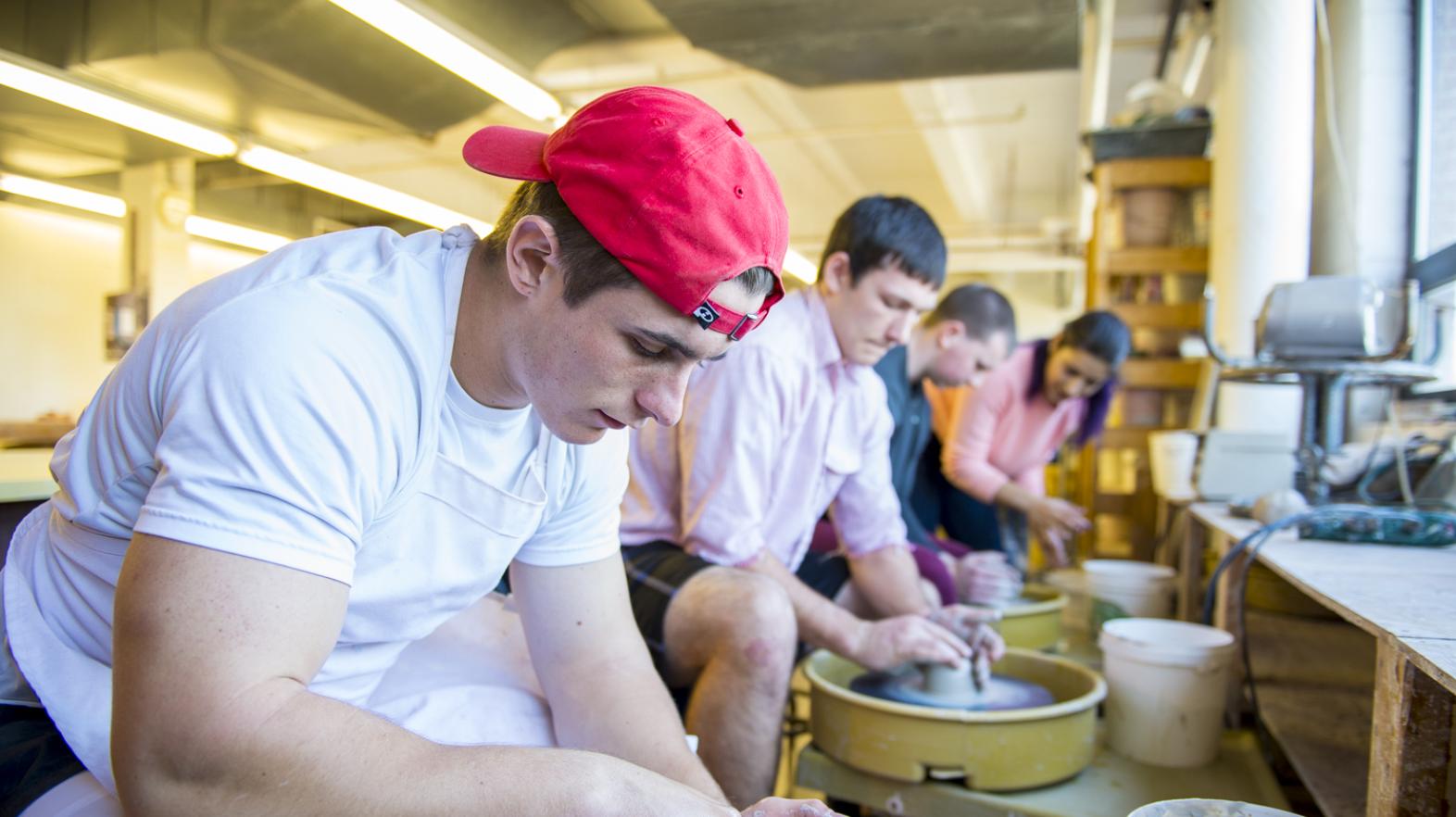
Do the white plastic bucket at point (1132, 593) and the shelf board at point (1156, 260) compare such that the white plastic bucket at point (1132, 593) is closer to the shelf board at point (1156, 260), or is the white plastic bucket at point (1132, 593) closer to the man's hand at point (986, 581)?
the man's hand at point (986, 581)

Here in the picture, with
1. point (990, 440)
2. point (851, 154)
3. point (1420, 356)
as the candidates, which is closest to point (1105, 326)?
point (990, 440)

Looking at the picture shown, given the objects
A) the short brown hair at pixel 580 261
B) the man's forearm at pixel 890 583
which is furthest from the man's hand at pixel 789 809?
the man's forearm at pixel 890 583

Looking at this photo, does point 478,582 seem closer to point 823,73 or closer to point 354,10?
point 354,10

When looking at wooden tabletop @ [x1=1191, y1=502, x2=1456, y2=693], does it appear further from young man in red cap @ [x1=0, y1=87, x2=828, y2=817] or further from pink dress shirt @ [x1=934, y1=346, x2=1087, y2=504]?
pink dress shirt @ [x1=934, y1=346, x2=1087, y2=504]

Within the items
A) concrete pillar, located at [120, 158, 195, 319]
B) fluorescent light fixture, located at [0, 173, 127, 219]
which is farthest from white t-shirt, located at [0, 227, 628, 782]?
fluorescent light fixture, located at [0, 173, 127, 219]

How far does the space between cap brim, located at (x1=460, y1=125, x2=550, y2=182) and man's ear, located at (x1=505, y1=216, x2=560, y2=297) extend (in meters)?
0.06

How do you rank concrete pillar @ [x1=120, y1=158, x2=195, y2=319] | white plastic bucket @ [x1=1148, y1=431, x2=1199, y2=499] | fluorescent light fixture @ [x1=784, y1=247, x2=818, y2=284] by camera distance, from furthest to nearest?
1. fluorescent light fixture @ [x1=784, y1=247, x2=818, y2=284]
2. concrete pillar @ [x1=120, y1=158, x2=195, y2=319]
3. white plastic bucket @ [x1=1148, y1=431, x2=1199, y2=499]

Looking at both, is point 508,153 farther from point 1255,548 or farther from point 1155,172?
point 1155,172

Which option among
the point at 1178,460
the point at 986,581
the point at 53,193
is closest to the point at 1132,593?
the point at 986,581

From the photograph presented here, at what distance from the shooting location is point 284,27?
4.38m

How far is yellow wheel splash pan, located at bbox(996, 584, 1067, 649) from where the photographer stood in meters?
2.45

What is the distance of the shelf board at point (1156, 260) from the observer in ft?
13.3

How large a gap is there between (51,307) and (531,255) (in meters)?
9.83

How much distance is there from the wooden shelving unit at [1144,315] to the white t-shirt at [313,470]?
340 centimetres
